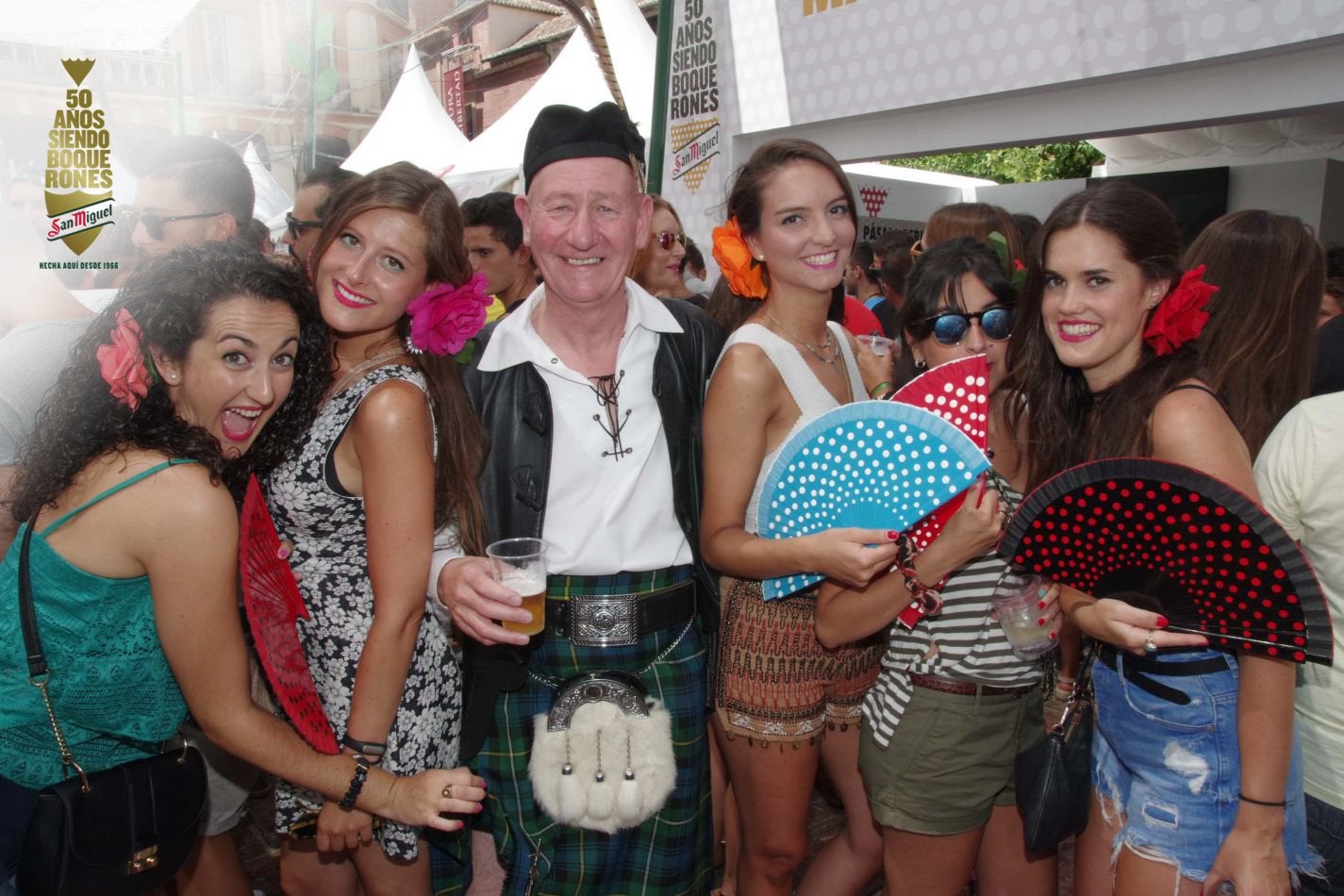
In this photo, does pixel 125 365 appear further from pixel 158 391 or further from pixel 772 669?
pixel 772 669

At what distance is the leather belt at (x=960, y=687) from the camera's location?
6.99 feet

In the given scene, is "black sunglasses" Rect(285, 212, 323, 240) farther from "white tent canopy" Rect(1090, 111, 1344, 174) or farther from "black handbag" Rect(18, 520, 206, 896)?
"white tent canopy" Rect(1090, 111, 1344, 174)

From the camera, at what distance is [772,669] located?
2.36m

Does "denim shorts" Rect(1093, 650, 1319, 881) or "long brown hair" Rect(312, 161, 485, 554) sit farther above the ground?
"long brown hair" Rect(312, 161, 485, 554)

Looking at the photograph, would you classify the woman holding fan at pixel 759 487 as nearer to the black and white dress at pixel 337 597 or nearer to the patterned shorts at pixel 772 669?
the patterned shorts at pixel 772 669

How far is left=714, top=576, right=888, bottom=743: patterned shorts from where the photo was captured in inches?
92.7

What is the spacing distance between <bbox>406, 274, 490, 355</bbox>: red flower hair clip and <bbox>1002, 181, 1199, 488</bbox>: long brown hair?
1.38m

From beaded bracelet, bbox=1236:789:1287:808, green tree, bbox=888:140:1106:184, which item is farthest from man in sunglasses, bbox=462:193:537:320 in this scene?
green tree, bbox=888:140:1106:184

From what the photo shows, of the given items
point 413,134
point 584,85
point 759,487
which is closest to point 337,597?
point 759,487

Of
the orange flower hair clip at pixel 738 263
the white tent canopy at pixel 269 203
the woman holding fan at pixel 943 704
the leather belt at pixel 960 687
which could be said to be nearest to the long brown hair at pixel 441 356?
the orange flower hair clip at pixel 738 263

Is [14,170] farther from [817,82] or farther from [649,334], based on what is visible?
[817,82]

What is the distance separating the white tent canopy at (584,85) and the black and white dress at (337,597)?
8.76m

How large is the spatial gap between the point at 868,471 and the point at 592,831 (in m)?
1.20

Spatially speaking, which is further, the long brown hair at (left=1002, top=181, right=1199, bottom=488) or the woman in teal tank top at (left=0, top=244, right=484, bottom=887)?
the long brown hair at (left=1002, top=181, right=1199, bottom=488)
